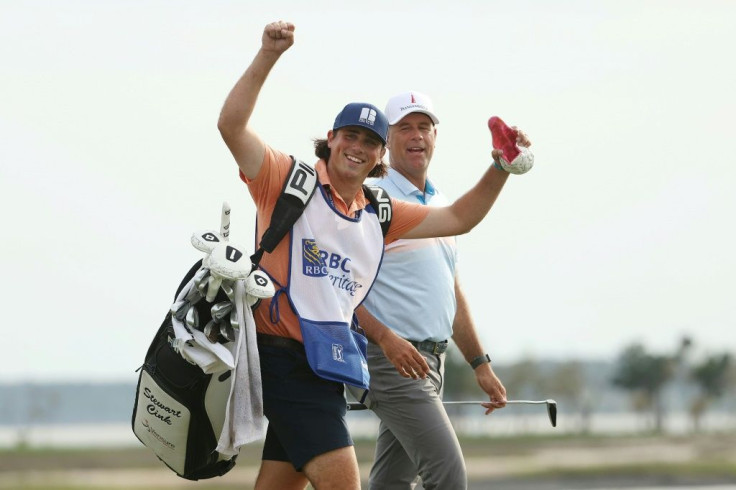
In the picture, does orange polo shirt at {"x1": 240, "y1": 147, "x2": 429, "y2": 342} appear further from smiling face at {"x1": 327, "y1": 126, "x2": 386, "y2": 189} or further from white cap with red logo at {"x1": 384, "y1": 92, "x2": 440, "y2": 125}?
white cap with red logo at {"x1": 384, "y1": 92, "x2": 440, "y2": 125}

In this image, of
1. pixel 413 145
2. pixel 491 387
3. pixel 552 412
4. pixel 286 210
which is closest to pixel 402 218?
pixel 286 210

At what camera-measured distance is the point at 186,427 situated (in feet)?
18.9

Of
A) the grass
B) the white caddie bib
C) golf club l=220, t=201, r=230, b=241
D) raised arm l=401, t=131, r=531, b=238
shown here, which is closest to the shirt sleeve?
raised arm l=401, t=131, r=531, b=238

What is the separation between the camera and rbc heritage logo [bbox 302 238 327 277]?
5.74 meters

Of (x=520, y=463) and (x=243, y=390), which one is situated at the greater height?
(x=243, y=390)

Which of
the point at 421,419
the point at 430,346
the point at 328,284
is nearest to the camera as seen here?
the point at 328,284

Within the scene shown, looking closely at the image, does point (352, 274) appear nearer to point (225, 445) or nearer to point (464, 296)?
point (225, 445)

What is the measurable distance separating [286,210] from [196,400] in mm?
785

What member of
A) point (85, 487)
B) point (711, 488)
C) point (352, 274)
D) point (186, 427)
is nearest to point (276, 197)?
point (352, 274)

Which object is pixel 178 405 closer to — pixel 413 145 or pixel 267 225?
pixel 267 225

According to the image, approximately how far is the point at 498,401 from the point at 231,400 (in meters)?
2.23

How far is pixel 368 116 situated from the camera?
19.4 feet

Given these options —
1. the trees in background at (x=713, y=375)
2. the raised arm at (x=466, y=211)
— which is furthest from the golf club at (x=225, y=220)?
the trees in background at (x=713, y=375)

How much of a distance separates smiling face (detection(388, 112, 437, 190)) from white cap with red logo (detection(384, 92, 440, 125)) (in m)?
0.03
